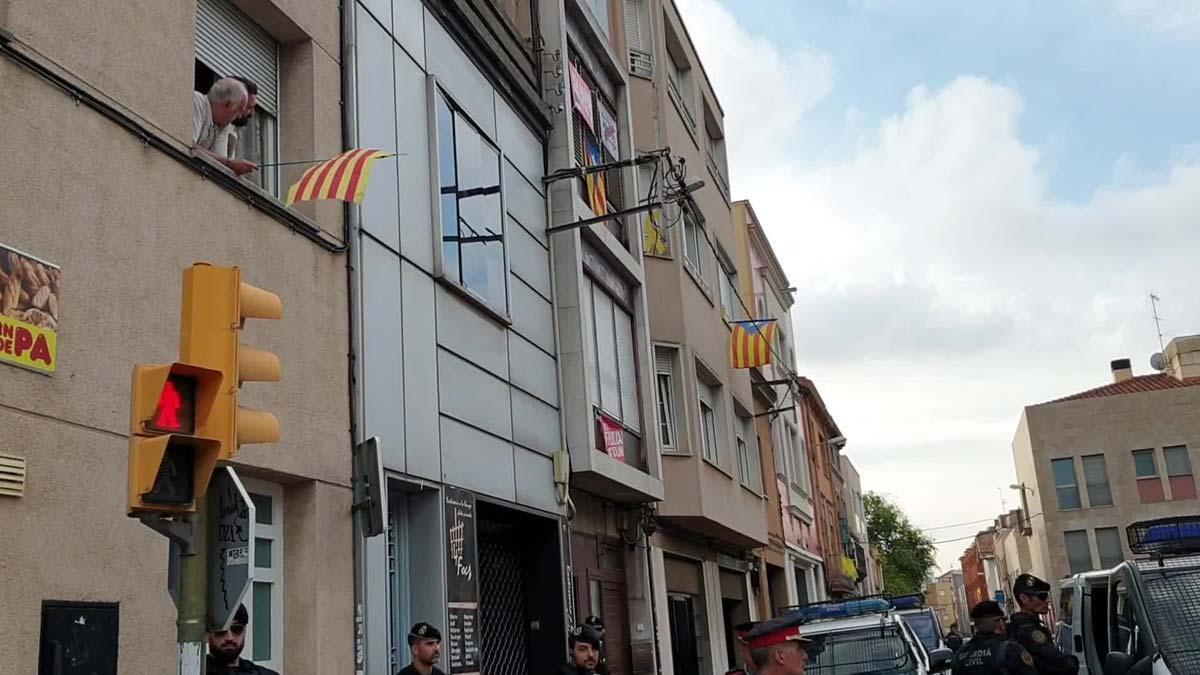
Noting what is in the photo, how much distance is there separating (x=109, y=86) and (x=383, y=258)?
328 centimetres

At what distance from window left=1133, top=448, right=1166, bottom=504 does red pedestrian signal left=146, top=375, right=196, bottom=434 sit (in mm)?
49350

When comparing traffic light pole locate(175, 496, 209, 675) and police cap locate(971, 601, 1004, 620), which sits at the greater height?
traffic light pole locate(175, 496, 209, 675)

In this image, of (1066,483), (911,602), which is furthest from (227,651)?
(1066,483)

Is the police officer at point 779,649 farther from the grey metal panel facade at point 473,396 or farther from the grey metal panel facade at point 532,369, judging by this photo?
the grey metal panel facade at point 532,369

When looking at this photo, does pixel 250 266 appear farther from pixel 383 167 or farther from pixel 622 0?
pixel 622 0

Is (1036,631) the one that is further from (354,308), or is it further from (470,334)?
(470,334)

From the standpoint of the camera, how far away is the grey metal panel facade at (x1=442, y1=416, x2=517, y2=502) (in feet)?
33.9

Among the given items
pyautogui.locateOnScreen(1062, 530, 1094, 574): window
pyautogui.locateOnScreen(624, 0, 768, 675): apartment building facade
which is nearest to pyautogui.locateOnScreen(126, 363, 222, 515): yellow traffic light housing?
pyautogui.locateOnScreen(624, 0, 768, 675): apartment building facade

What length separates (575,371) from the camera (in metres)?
13.9

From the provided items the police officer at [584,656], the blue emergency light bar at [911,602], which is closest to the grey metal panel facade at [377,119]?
the police officer at [584,656]

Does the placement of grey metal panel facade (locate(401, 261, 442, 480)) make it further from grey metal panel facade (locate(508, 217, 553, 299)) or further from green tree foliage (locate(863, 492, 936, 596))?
green tree foliage (locate(863, 492, 936, 596))

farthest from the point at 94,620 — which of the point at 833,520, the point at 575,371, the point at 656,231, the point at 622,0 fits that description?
the point at 833,520

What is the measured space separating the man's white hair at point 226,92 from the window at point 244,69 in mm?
229

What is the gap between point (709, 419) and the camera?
20.9 meters
